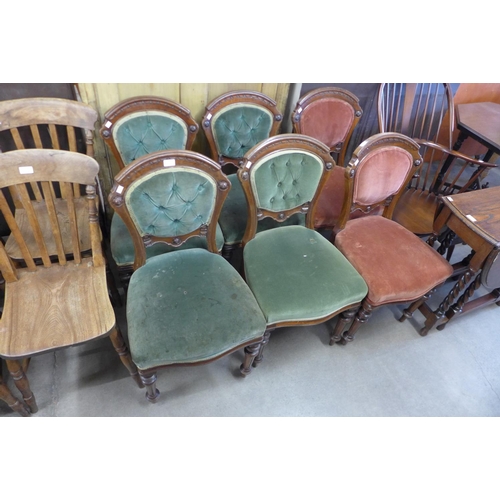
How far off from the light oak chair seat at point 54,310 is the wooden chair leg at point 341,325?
38.1 inches

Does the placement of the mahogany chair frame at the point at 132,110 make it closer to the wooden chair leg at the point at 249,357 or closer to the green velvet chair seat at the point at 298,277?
the green velvet chair seat at the point at 298,277

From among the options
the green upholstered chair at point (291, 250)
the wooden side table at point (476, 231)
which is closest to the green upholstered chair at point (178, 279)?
the green upholstered chair at point (291, 250)

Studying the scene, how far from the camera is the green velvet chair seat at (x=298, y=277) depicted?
1280 mm

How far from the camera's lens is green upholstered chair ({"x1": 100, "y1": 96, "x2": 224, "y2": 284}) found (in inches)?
56.6

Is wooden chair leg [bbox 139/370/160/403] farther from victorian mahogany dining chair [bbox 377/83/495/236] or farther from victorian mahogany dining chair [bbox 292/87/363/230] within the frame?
victorian mahogany dining chair [bbox 377/83/495/236]

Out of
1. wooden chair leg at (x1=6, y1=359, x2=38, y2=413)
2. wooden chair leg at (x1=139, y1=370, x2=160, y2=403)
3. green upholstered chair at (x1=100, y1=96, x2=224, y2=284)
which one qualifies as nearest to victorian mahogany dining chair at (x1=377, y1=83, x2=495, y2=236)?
green upholstered chair at (x1=100, y1=96, x2=224, y2=284)

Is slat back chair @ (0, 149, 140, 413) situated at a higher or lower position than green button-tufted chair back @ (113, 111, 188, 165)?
lower

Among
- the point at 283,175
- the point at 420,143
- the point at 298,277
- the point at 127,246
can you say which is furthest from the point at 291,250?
the point at 420,143

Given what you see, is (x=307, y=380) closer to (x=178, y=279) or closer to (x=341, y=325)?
(x=341, y=325)

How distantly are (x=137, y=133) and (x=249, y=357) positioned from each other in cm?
112

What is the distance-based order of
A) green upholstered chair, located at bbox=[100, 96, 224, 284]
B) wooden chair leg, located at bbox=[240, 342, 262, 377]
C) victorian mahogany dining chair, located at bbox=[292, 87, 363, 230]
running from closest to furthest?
wooden chair leg, located at bbox=[240, 342, 262, 377] < green upholstered chair, located at bbox=[100, 96, 224, 284] < victorian mahogany dining chair, located at bbox=[292, 87, 363, 230]

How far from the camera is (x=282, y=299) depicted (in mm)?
1281

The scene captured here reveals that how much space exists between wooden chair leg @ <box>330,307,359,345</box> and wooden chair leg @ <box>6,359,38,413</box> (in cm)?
127

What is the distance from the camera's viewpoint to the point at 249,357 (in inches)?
53.9
